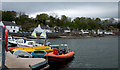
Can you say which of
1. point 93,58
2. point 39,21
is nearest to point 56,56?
point 93,58

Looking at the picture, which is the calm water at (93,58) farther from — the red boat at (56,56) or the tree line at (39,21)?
the tree line at (39,21)

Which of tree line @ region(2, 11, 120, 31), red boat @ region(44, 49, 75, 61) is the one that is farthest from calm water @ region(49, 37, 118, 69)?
tree line @ region(2, 11, 120, 31)

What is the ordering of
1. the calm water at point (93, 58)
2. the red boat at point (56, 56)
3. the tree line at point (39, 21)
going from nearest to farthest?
the red boat at point (56, 56) → the calm water at point (93, 58) → the tree line at point (39, 21)

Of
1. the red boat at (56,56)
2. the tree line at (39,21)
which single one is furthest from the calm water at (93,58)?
the tree line at (39,21)

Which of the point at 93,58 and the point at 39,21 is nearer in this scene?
the point at 93,58

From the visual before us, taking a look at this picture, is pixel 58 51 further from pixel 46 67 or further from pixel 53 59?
pixel 46 67

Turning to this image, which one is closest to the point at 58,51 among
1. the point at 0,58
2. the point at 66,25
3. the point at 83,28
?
the point at 0,58

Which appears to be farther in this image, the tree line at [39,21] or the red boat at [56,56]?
the tree line at [39,21]

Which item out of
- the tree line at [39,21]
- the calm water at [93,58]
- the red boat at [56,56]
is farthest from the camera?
the tree line at [39,21]

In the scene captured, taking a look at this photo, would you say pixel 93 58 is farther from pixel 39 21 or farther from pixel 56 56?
pixel 39 21

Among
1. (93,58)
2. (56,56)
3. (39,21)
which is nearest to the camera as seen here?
(56,56)

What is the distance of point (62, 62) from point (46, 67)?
14.4 feet

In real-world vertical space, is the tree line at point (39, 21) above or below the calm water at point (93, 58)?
above

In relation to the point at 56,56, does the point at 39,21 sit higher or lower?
higher
